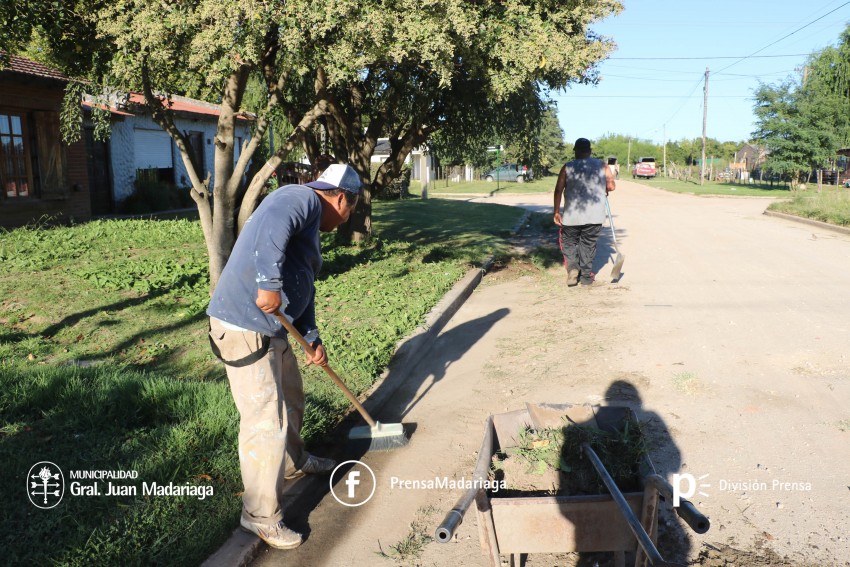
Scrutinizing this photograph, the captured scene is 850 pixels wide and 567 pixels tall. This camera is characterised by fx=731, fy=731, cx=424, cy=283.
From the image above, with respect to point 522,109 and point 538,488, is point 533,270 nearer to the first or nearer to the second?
point 522,109

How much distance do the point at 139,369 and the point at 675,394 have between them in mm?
4662

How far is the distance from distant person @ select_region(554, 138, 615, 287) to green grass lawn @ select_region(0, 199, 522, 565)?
176 cm

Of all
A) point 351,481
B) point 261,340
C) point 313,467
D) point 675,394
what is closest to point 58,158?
point 313,467

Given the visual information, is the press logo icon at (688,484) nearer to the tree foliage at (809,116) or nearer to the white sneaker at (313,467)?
the white sneaker at (313,467)

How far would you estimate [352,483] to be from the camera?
4637mm

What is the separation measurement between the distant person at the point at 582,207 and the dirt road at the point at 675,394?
1.49 ft

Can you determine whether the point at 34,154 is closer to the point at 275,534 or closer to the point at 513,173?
the point at 275,534

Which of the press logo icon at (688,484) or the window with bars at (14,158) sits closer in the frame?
the press logo icon at (688,484)

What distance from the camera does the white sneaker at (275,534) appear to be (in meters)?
3.79

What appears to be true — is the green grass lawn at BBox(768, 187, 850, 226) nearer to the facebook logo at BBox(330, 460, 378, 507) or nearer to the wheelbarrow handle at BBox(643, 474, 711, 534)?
the facebook logo at BBox(330, 460, 378, 507)

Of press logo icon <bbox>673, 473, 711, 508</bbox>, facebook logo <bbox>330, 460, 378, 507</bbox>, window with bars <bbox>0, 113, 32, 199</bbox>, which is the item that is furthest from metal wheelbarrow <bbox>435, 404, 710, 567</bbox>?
window with bars <bbox>0, 113, 32, 199</bbox>

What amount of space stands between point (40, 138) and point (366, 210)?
8.73 metres

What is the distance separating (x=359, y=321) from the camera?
26.4ft

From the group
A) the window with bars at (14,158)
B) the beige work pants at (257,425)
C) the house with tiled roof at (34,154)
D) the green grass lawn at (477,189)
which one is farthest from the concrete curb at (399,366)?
the green grass lawn at (477,189)
